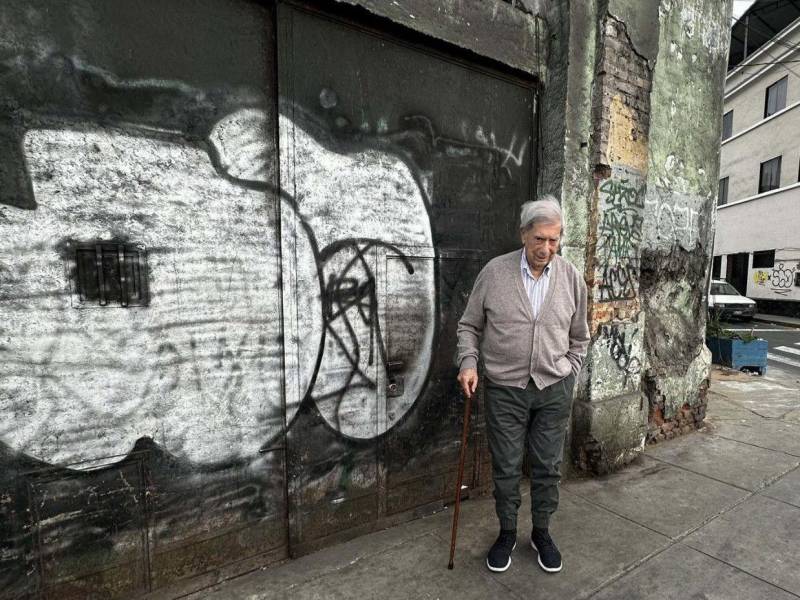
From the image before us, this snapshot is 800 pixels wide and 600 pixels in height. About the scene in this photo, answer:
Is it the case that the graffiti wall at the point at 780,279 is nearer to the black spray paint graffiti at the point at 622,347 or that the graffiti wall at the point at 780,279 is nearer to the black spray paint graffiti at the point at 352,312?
the black spray paint graffiti at the point at 622,347

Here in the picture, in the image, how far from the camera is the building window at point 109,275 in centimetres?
186

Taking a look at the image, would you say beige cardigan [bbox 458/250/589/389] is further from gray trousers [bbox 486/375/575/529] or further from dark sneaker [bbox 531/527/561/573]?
dark sneaker [bbox 531/527/561/573]

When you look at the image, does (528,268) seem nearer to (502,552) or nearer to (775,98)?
(502,552)

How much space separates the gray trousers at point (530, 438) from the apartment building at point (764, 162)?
19.6 m

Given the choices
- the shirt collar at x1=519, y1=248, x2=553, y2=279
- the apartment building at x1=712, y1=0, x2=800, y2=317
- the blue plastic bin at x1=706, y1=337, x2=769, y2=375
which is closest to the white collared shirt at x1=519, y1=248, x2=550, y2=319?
the shirt collar at x1=519, y1=248, x2=553, y2=279

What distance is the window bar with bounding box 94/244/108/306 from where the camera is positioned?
6.17 ft

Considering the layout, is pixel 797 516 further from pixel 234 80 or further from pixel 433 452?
pixel 234 80

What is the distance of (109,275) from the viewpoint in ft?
6.28

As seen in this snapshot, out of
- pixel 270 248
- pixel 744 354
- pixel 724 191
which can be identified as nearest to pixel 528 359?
pixel 270 248

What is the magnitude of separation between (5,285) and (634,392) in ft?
13.3

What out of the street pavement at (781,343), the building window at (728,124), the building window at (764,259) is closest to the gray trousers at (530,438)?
the street pavement at (781,343)

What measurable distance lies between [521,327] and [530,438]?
2.15ft

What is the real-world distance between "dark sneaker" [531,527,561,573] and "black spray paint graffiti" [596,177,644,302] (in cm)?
175

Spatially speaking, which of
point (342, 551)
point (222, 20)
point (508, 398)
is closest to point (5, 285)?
point (222, 20)
